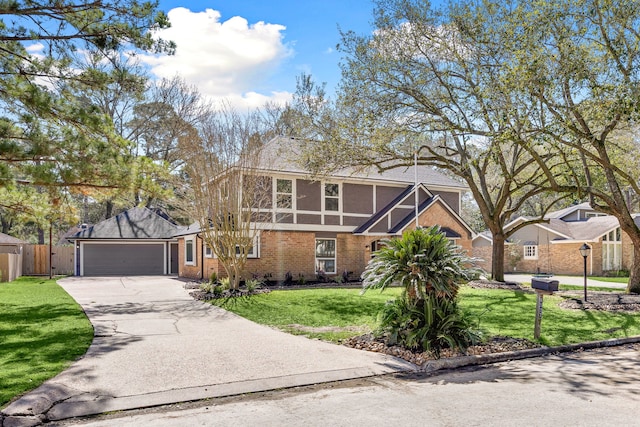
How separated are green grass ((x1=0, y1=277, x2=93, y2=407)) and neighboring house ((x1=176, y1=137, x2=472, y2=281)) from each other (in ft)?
25.6

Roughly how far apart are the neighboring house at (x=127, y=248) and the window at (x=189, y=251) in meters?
4.07

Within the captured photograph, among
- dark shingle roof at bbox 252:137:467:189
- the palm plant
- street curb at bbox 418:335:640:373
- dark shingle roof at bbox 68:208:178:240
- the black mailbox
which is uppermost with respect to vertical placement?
dark shingle roof at bbox 252:137:467:189

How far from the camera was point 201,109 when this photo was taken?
3509 cm

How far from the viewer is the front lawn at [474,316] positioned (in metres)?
10.1

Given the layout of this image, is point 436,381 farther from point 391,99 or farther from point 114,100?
point 114,100

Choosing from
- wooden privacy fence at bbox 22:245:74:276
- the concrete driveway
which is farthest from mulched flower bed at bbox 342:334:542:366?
wooden privacy fence at bbox 22:245:74:276

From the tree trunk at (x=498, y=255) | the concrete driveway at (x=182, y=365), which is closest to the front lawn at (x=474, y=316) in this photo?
the concrete driveway at (x=182, y=365)

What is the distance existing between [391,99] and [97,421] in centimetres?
1336

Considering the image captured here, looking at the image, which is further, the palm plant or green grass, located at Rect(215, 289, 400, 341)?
green grass, located at Rect(215, 289, 400, 341)

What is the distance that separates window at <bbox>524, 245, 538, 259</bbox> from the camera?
34469mm

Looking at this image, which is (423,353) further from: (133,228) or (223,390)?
(133,228)

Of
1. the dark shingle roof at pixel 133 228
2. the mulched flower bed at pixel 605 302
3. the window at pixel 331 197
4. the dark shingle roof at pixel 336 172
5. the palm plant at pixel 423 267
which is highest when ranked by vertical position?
the dark shingle roof at pixel 336 172

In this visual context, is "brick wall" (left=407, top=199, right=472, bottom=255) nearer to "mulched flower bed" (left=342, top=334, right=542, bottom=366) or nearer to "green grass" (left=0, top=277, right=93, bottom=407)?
"mulched flower bed" (left=342, top=334, right=542, bottom=366)

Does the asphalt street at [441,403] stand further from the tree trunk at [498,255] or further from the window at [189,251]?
the window at [189,251]
